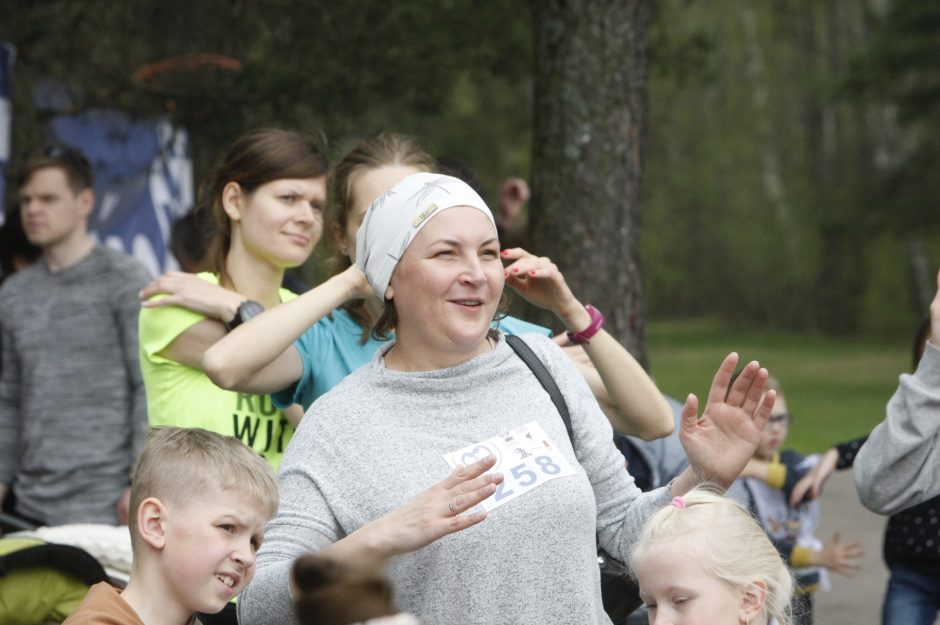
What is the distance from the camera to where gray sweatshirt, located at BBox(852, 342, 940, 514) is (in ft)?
14.2

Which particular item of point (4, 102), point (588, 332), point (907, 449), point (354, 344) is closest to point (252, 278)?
point (354, 344)

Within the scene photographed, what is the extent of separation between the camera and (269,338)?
11.9 ft

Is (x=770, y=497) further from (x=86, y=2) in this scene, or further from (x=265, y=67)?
(x=86, y=2)

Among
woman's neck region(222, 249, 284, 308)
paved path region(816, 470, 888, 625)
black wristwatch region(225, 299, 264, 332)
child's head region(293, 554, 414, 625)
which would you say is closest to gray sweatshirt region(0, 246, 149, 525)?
woman's neck region(222, 249, 284, 308)

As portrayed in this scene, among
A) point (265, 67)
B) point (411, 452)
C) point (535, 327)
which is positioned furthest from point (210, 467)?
point (265, 67)

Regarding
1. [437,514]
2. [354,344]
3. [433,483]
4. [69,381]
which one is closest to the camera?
[437,514]

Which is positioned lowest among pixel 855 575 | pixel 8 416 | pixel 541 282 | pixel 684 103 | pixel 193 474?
pixel 855 575

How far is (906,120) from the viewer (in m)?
25.2

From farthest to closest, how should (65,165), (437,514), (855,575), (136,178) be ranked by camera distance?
(855,575), (136,178), (65,165), (437,514)

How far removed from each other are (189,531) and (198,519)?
1.2 inches

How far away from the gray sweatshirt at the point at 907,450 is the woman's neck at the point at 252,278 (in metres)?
1.92

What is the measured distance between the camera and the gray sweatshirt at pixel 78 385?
5.40m

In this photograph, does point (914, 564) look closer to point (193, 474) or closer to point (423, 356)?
point (423, 356)

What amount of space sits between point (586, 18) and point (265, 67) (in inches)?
137
